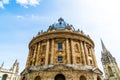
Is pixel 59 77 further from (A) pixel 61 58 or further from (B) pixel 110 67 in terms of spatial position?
(B) pixel 110 67

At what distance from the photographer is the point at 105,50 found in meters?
80.5

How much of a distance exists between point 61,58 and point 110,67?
54.0m

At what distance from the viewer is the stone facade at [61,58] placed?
23781 millimetres

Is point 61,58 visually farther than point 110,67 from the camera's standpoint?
No

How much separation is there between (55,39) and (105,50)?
60.1 metres

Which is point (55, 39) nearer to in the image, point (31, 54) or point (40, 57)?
point (40, 57)

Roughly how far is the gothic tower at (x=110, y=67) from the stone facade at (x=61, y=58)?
44780 millimetres

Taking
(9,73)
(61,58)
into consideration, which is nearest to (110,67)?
(9,73)

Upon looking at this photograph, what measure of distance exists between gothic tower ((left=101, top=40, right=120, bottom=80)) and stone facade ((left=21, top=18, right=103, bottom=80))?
4478 cm

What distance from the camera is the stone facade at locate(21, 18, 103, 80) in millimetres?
23781

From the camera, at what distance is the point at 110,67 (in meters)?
71.1

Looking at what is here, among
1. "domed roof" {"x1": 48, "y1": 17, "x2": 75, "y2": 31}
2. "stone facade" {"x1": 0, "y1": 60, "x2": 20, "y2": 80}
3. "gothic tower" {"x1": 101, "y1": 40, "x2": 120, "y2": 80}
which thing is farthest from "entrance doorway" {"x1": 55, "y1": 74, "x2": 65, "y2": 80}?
"gothic tower" {"x1": 101, "y1": 40, "x2": 120, "y2": 80}

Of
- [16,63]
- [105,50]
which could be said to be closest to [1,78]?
[16,63]

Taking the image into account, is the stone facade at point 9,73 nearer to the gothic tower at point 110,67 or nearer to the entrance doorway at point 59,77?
the entrance doorway at point 59,77
